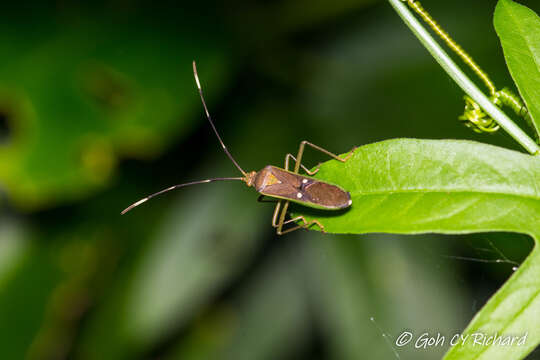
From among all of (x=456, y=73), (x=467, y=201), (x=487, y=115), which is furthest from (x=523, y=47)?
(x=467, y=201)

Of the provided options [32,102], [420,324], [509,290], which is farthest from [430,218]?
[32,102]

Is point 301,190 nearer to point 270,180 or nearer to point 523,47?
point 270,180

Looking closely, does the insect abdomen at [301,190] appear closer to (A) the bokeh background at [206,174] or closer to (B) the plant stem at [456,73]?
(B) the plant stem at [456,73]

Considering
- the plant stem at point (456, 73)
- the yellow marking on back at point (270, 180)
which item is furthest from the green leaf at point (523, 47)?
the yellow marking on back at point (270, 180)

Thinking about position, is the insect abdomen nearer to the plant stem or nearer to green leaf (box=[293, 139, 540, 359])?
green leaf (box=[293, 139, 540, 359])

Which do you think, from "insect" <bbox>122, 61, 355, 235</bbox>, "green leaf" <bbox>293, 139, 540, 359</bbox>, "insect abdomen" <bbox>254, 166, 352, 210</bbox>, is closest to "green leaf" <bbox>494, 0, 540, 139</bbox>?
"green leaf" <bbox>293, 139, 540, 359</bbox>

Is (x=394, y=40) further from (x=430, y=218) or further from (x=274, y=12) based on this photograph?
(x=430, y=218)
